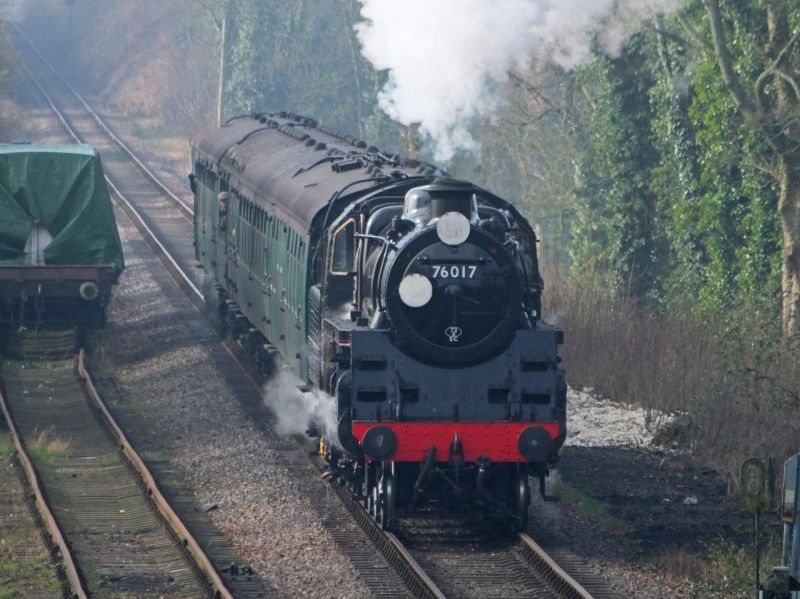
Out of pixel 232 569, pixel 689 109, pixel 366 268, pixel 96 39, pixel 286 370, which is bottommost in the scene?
pixel 232 569

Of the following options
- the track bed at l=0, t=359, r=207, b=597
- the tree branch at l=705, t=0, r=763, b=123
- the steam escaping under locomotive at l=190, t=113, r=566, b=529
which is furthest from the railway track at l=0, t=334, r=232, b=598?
the tree branch at l=705, t=0, r=763, b=123

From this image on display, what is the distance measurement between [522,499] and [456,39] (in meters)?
13.2

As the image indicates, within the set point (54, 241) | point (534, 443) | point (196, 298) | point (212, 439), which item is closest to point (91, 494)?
point (212, 439)

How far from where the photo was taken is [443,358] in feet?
35.7

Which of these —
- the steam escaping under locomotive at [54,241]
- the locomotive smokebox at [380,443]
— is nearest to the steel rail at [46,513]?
the locomotive smokebox at [380,443]

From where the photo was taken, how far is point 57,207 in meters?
19.7

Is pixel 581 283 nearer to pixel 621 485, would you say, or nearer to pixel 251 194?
pixel 251 194

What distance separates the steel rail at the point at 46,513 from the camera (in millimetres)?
9828

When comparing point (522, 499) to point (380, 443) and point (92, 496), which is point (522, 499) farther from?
point (92, 496)

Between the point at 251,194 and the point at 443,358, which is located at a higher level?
the point at 251,194

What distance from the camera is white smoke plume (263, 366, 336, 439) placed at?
12.2 m

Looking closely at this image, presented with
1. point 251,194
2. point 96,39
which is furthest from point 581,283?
point 96,39

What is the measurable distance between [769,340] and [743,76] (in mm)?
7527

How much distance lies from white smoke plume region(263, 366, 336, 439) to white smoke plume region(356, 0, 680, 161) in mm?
8036
